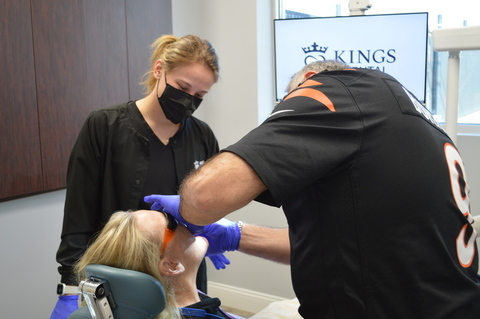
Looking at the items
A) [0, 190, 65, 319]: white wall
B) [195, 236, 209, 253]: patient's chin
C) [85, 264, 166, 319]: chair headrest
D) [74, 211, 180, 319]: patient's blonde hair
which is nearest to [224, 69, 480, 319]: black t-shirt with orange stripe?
[85, 264, 166, 319]: chair headrest

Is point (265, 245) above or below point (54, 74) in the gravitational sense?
below

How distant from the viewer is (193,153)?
6.28 feet

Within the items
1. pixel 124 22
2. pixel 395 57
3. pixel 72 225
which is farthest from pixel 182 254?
pixel 395 57

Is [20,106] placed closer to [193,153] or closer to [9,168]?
[9,168]

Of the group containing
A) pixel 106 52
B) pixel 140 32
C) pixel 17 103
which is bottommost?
pixel 17 103

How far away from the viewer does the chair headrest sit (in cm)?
118

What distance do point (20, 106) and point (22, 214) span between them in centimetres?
51

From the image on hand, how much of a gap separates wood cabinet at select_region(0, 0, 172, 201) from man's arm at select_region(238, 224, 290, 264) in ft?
3.75

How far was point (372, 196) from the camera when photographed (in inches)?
37.9

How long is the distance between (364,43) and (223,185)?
223 centimetres

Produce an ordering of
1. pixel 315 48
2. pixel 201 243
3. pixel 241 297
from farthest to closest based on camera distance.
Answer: pixel 241 297 < pixel 315 48 < pixel 201 243

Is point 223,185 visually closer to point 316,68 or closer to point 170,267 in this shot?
point 316,68

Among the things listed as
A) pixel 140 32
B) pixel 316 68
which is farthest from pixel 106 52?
pixel 316 68

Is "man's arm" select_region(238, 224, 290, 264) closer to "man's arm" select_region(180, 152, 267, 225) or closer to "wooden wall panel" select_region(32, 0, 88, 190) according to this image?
"man's arm" select_region(180, 152, 267, 225)
